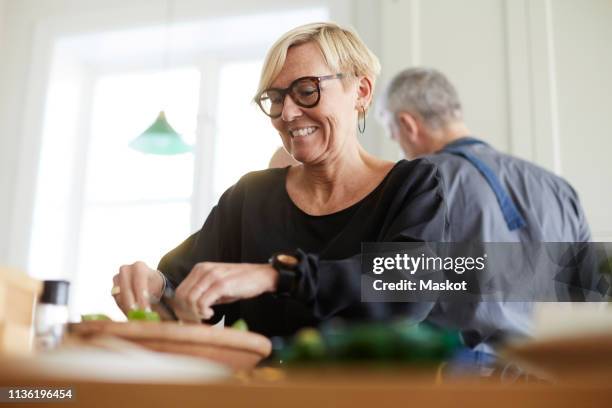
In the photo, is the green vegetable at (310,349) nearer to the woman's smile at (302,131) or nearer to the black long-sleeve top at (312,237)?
the black long-sleeve top at (312,237)

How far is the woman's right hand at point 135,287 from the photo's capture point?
1.15 meters

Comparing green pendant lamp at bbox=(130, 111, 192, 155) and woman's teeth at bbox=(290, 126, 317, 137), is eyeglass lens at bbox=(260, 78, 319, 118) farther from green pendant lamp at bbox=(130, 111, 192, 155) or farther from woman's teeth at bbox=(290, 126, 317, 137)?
green pendant lamp at bbox=(130, 111, 192, 155)

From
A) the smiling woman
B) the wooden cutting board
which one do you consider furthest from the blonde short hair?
the wooden cutting board

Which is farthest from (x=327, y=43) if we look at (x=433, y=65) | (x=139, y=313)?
Answer: (x=433, y=65)

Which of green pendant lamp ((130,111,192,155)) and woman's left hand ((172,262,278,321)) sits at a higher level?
green pendant lamp ((130,111,192,155))

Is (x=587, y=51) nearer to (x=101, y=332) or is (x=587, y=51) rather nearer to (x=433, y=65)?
(x=433, y=65)

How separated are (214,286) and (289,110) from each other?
484 millimetres

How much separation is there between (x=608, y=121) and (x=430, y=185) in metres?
1.91

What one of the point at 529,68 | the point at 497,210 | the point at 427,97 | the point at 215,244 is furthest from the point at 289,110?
the point at 529,68

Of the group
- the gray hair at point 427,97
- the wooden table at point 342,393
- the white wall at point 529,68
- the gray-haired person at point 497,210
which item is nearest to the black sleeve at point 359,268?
the gray-haired person at point 497,210

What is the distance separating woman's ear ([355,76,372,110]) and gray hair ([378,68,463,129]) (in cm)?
99

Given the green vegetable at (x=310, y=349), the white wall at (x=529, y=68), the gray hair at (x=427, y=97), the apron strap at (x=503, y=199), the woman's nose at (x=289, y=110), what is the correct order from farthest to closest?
the white wall at (x=529, y=68), the gray hair at (x=427, y=97), the apron strap at (x=503, y=199), the woman's nose at (x=289, y=110), the green vegetable at (x=310, y=349)

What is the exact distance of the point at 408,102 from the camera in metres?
2.47

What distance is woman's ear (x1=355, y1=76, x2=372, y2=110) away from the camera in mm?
1458
